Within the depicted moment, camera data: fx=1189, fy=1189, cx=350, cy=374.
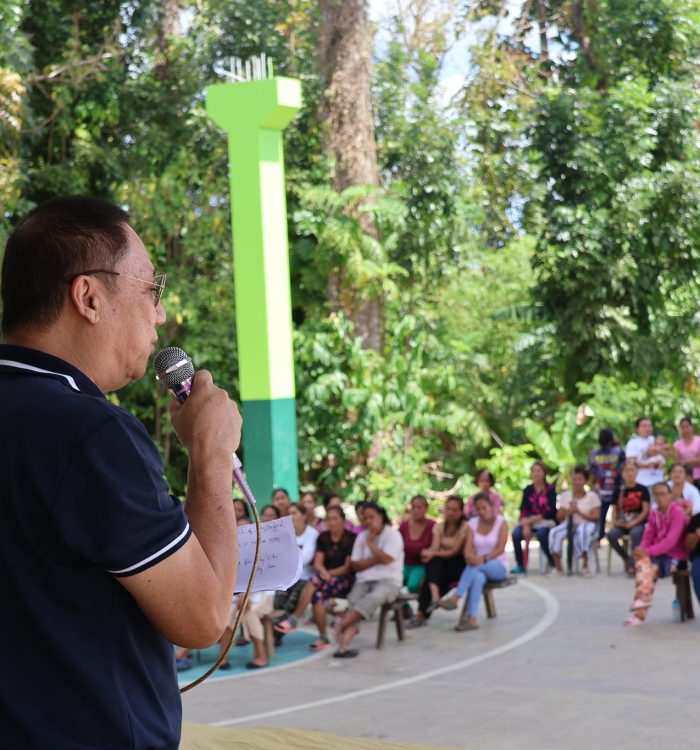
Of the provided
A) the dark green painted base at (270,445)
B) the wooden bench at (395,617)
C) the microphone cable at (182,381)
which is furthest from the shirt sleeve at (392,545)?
the microphone cable at (182,381)

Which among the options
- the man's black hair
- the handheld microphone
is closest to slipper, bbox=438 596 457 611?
the handheld microphone

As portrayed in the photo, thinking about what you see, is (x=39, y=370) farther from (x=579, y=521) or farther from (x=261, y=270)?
(x=261, y=270)

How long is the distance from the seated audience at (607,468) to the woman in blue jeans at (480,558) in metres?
3.20

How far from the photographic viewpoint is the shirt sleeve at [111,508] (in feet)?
4.97

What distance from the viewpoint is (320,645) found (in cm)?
1031

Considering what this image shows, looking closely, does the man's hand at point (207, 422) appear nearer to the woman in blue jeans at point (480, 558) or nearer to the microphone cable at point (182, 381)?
the microphone cable at point (182, 381)

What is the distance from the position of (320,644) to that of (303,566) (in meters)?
0.70

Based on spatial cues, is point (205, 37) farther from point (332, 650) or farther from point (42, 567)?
point (42, 567)

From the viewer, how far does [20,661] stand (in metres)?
1.54

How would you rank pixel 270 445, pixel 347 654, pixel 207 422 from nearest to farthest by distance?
pixel 207 422
pixel 347 654
pixel 270 445

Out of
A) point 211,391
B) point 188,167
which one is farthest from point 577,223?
point 211,391

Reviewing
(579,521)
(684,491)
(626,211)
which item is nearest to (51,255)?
(684,491)

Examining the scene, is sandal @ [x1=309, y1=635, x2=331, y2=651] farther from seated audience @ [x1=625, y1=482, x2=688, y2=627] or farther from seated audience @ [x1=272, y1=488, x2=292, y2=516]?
seated audience @ [x1=625, y1=482, x2=688, y2=627]

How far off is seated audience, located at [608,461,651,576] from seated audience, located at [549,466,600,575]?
1.22 feet
